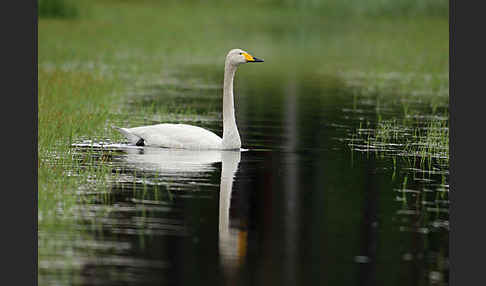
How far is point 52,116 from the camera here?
16.9 meters

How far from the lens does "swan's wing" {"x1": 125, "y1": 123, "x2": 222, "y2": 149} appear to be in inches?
591

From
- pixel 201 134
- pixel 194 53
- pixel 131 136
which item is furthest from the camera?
pixel 194 53

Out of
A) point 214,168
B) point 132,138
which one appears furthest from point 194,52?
point 214,168

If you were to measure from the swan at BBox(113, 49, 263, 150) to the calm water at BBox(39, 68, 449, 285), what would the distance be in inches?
8.5

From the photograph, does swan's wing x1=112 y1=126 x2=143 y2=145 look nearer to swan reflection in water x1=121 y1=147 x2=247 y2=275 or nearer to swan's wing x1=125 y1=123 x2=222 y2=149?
swan's wing x1=125 y1=123 x2=222 y2=149

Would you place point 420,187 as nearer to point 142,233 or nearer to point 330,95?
point 142,233

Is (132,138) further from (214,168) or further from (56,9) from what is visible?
(56,9)

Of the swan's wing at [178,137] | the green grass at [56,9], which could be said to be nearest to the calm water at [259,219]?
the swan's wing at [178,137]

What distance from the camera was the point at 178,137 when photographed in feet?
49.5

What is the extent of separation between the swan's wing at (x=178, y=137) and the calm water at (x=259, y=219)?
8.2 inches

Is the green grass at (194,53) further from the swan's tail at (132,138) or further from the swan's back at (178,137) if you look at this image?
the swan's back at (178,137)

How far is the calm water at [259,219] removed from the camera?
28.1 feet

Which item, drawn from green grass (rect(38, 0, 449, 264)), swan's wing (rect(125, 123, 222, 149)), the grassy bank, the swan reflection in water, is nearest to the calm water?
the swan reflection in water

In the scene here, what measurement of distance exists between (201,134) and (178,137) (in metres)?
0.36
